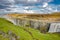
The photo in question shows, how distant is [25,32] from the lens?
5734 mm

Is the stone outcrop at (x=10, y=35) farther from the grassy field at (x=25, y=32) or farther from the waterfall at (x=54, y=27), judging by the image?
the waterfall at (x=54, y=27)

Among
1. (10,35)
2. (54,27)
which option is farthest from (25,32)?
(54,27)

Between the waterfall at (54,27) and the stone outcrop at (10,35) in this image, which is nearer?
the stone outcrop at (10,35)

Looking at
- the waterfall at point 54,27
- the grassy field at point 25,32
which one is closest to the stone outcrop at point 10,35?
the grassy field at point 25,32

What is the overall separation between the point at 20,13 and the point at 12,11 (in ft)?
0.96

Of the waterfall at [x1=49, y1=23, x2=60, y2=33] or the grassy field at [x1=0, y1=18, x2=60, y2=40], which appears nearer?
the grassy field at [x1=0, y1=18, x2=60, y2=40]

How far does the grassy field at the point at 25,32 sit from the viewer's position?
569 centimetres

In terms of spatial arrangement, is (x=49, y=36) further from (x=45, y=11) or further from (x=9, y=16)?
(x=9, y=16)

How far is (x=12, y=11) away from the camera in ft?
19.2

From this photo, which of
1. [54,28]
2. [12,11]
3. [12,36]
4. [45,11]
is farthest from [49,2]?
[12,36]

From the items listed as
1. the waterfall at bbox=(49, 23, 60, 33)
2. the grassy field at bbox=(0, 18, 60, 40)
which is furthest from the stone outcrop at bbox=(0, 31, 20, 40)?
the waterfall at bbox=(49, 23, 60, 33)

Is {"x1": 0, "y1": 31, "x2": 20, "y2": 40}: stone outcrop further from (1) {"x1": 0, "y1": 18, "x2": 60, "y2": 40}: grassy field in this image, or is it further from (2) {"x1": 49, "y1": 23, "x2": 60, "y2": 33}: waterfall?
(2) {"x1": 49, "y1": 23, "x2": 60, "y2": 33}: waterfall

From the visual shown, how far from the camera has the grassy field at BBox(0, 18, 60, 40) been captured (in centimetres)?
569

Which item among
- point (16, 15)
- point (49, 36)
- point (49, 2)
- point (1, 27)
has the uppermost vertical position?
point (49, 2)
